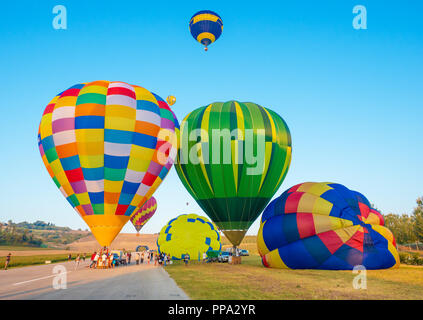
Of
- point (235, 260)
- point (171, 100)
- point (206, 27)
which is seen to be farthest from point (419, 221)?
point (171, 100)

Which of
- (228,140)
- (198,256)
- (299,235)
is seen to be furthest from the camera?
(198,256)

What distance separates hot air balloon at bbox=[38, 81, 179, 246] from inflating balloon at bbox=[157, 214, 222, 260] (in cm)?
953

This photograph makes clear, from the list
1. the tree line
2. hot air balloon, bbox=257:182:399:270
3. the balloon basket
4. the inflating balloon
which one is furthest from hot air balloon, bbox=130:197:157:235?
the tree line

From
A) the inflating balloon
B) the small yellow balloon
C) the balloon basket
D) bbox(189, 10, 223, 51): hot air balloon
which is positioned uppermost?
bbox(189, 10, 223, 51): hot air balloon

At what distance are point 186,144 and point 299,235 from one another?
9598 millimetres

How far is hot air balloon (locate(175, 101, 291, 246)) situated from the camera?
20219mm

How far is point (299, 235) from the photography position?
16.1 metres

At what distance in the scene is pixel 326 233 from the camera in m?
15.6

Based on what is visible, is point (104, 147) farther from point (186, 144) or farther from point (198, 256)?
point (198, 256)

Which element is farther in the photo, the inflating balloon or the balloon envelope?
the balloon envelope

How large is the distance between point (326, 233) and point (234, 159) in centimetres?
726

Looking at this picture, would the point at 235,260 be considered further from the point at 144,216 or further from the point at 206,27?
the point at 144,216

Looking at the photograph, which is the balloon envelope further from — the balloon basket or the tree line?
the tree line
